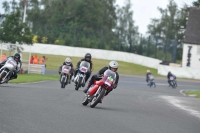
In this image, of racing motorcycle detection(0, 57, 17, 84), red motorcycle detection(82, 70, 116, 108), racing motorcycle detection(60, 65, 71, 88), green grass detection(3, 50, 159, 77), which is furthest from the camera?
green grass detection(3, 50, 159, 77)

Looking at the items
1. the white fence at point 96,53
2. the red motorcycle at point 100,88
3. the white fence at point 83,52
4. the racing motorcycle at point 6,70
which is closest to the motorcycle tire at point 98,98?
the red motorcycle at point 100,88

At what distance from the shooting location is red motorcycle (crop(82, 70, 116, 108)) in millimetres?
17141

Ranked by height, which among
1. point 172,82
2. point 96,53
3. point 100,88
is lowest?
point 172,82

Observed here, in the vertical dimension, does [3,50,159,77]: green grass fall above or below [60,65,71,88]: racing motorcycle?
below

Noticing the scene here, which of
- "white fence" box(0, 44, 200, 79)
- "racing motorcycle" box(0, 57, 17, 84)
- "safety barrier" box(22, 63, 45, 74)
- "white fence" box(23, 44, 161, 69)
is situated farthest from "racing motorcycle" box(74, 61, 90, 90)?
"white fence" box(23, 44, 161, 69)

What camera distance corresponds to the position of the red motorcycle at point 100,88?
1714cm

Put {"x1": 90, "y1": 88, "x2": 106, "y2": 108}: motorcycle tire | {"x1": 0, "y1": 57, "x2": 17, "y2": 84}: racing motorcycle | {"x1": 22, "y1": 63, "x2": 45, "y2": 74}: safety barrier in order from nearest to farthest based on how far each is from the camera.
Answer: {"x1": 90, "y1": 88, "x2": 106, "y2": 108}: motorcycle tire
{"x1": 0, "y1": 57, "x2": 17, "y2": 84}: racing motorcycle
{"x1": 22, "y1": 63, "x2": 45, "y2": 74}: safety barrier

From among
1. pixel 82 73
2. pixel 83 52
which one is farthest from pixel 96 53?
pixel 82 73

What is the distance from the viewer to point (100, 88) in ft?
56.8

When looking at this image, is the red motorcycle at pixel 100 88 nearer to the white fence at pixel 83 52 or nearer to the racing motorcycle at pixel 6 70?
the racing motorcycle at pixel 6 70

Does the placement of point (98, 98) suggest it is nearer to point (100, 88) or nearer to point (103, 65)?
point (100, 88)

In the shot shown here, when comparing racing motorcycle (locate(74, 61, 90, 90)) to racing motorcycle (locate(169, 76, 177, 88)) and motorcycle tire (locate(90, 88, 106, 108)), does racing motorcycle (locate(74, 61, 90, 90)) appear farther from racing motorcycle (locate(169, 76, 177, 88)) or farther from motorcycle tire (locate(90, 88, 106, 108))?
racing motorcycle (locate(169, 76, 177, 88))

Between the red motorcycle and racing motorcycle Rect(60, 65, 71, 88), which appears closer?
the red motorcycle

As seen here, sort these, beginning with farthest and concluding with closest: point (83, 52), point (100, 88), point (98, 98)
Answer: point (83, 52) → point (100, 88) → point (98, 98)
